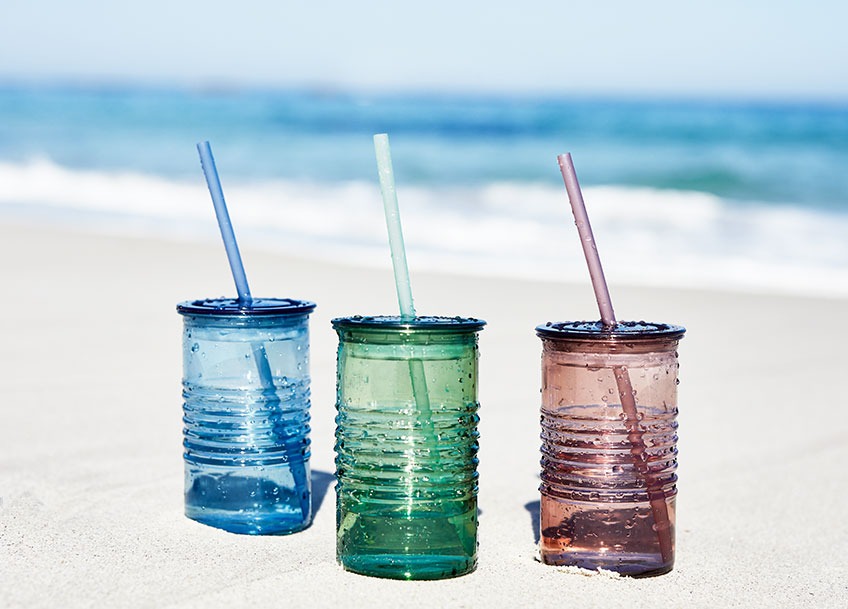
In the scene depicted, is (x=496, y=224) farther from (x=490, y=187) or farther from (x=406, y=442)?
(x=406, y=442)

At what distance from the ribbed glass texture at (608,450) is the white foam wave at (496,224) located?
273 inches

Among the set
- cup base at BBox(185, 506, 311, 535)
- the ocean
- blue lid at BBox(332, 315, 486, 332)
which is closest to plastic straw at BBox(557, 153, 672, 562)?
blue lid at BBox(332, 315, 486, 332)

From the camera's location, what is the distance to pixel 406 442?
3.58 m

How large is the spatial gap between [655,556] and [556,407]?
510 mm

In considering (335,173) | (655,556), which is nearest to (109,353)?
(655,556)

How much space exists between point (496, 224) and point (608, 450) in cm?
1105

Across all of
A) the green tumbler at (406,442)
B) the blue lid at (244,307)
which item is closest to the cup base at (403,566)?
the green tumbler at (406,442)

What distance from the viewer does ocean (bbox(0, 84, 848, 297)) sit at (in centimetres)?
1234

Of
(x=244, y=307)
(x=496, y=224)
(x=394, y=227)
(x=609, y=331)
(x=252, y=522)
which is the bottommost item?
(x=252, y=522)

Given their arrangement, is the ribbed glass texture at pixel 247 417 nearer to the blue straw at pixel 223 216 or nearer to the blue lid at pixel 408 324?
the blue straw at pixel 223 216

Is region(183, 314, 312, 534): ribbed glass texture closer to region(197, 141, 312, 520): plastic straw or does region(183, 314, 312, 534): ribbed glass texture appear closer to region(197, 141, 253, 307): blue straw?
region(197, 141, 312, 520): plastic straw

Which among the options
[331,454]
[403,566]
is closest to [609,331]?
[403,566]

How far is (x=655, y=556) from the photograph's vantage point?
378 centimetres

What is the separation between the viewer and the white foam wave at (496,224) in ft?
37.7
